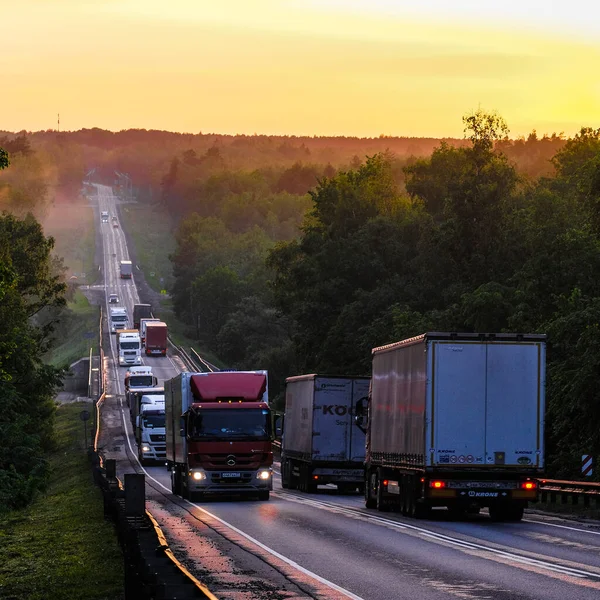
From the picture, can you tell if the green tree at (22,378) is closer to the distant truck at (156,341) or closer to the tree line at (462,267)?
the tree line at (462,267)

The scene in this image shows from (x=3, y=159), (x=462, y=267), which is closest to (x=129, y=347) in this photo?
(x=462, y=267)

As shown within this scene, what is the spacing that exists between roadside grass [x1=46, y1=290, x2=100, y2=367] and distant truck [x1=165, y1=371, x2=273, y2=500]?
3759 inches

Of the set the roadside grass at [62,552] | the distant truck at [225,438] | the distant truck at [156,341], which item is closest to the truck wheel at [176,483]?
the distant truck at [225,438]

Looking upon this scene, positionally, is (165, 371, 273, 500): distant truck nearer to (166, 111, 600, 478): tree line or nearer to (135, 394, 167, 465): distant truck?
(166, 111, 600, 478): tree line

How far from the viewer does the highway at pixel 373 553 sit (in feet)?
54.1

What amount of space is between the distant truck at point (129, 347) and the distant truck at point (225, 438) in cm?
8355

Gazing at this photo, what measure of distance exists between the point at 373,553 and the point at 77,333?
146025 mm

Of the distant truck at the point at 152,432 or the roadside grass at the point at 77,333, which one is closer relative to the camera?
Answer: the distant truck at the point at 152,432

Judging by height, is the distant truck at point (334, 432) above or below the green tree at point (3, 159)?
below

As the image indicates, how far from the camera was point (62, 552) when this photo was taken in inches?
897

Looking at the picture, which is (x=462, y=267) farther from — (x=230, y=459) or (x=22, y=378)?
(x=230, y=459)

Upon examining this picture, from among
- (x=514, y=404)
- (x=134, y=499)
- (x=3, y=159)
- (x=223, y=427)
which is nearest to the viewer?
(x=134, y=499)

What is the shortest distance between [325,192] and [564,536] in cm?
7652

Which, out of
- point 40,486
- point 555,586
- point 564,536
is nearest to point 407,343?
point 564,536
